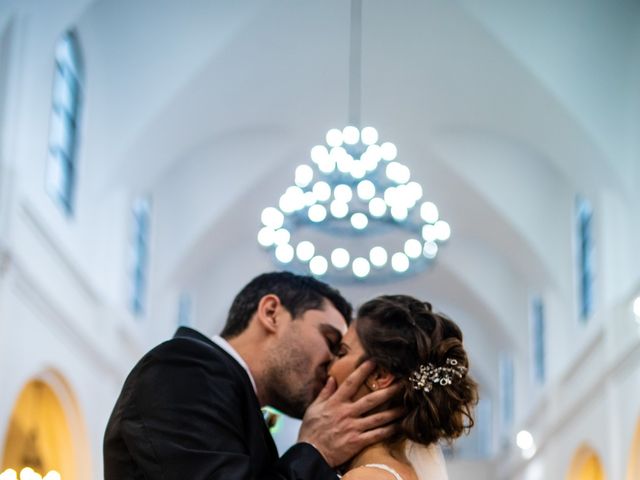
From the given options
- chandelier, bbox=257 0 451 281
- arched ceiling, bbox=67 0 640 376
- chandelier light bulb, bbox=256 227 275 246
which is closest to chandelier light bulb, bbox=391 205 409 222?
chandelier, bbox=257 0 451 281

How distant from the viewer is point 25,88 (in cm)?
1212

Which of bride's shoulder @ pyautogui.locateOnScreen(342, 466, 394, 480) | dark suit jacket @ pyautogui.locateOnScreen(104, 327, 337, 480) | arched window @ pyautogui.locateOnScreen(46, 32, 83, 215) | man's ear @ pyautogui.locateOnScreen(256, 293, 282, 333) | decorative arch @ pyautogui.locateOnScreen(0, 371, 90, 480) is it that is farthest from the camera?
decorative arch @ pyautogui.locateOnScreen(0, 371, 90, 480)

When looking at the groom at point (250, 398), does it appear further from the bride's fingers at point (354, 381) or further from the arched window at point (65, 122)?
the arched window at point (65, 122)

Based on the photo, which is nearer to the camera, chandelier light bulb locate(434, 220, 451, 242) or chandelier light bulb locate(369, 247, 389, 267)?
chandelier light bulb locate(434, 220, 451, 242)

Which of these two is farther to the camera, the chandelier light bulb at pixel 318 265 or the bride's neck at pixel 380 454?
the chandelier light bulb at pixel 318 265

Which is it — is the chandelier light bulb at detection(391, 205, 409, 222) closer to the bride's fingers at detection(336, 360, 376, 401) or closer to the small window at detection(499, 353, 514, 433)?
the bride's fingers at detection(336, 360, 376, 401)

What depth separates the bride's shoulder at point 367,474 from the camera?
12.1ft

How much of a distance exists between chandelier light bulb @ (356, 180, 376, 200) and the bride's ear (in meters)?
9.08

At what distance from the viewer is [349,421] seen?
389 cm

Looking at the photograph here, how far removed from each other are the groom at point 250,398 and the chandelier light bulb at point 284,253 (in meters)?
9.17

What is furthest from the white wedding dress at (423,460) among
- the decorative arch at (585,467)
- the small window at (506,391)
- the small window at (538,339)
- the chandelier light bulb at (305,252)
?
the small window at (506,391)

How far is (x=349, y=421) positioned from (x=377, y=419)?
0.09 meters

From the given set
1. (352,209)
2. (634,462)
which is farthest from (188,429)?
(634,462)

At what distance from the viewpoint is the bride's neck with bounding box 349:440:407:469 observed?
12.8ft
